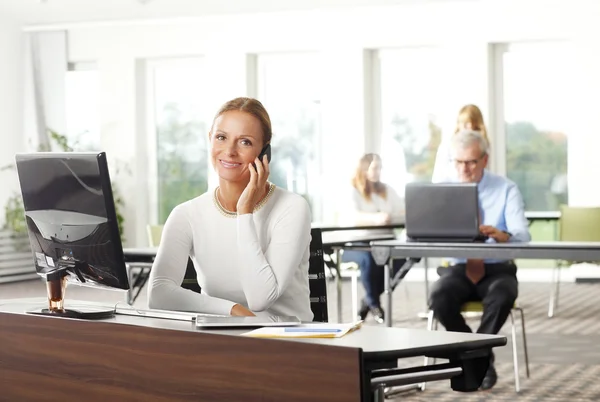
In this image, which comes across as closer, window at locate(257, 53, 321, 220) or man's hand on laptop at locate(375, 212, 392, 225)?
man's hand on laptop at locate(375, 212, 392, 225)

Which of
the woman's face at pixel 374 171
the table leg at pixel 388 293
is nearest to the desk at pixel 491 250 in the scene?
the table leg at pixel 388 293

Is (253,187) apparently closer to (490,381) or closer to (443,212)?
(443,212)

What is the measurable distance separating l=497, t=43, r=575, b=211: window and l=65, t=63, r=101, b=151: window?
4.97 m

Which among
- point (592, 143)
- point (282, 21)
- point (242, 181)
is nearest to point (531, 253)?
point (242, 181)

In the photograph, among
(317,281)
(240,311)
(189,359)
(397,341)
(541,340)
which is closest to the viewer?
(397,341)

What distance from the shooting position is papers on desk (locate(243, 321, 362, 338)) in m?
2.26

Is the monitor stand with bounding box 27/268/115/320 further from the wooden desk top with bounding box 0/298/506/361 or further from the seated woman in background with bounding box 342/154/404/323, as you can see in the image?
the seated woman in background with bounding box 342/154/404/323

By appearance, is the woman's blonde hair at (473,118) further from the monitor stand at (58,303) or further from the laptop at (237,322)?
the laptop at (237,322)

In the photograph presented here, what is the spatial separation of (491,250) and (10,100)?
341 inches

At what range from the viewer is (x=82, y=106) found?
12719 mm

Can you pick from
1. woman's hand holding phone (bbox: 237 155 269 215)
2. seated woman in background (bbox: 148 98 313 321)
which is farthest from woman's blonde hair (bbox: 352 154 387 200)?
woman's hand holding phone (bbox: 237 155 269 215)

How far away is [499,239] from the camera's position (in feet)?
16.9

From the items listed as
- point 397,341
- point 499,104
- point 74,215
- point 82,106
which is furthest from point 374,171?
point 397,341

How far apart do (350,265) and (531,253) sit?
123 inches
